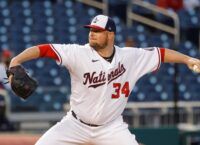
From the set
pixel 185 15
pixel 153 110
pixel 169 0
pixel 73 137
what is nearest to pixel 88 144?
pixel 73 137

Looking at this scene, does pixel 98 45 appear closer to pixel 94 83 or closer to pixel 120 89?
pixel 94 83

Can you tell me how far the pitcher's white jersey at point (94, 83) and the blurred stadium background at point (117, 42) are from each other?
14.4ft

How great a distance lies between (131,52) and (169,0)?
8092 mm

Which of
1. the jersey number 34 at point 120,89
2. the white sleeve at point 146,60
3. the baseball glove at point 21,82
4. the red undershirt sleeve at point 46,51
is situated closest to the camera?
the baseball glove at point 21,82

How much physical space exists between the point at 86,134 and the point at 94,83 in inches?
16.9

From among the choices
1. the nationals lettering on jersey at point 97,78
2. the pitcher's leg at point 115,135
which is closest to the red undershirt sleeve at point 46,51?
the nationals lettering on jersey at point 97,78

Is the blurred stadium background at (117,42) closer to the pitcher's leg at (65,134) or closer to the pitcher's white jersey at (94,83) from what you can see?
the pitcher's white jersey at (94,83)

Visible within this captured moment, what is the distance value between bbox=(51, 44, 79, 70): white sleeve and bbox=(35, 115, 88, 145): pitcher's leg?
0.47 metres

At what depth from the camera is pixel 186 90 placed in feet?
43.3

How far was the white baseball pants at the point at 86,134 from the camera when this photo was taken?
5715 mm

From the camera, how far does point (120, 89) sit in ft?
19.5

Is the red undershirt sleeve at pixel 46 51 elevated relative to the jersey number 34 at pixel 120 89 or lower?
elevated

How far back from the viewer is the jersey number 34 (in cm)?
591

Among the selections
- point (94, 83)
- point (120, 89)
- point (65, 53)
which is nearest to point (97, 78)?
point (94, 83)
